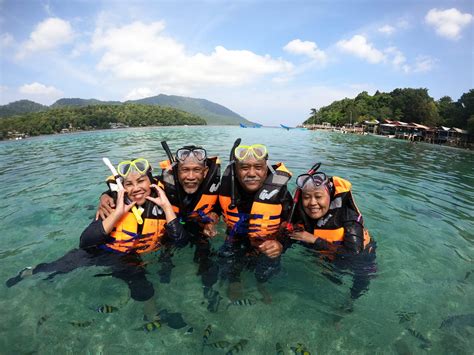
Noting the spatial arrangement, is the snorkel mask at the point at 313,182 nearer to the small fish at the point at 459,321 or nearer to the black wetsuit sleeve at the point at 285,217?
the black wetsuit sleeve at the point at 285,217

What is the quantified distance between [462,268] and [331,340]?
3.58 m

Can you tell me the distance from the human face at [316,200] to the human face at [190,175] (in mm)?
1855

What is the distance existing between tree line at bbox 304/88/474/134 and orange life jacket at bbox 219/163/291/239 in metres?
49.7

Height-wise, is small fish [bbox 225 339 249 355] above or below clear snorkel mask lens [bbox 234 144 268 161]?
below

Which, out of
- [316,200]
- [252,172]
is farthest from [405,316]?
[252,172]

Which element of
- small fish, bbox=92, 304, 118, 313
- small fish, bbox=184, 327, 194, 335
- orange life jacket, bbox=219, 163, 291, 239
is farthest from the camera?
orange life jacket, bbox=219, 163, 291, 239

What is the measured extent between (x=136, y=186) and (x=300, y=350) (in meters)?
3.37

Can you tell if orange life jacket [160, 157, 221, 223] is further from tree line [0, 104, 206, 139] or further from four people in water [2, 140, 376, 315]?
tree line [0, 104, 206, 139]

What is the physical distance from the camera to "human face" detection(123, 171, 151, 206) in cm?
436

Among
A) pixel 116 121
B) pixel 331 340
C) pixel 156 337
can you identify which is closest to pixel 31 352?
pixel 156 337

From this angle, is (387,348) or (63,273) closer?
(387,348)

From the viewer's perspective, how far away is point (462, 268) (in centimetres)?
518

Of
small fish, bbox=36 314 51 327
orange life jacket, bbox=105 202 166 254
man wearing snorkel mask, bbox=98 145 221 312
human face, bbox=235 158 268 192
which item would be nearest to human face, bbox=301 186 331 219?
human face, bbox=235 158 268 192

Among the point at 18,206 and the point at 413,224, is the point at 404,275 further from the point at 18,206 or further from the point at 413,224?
the point at 18,206
